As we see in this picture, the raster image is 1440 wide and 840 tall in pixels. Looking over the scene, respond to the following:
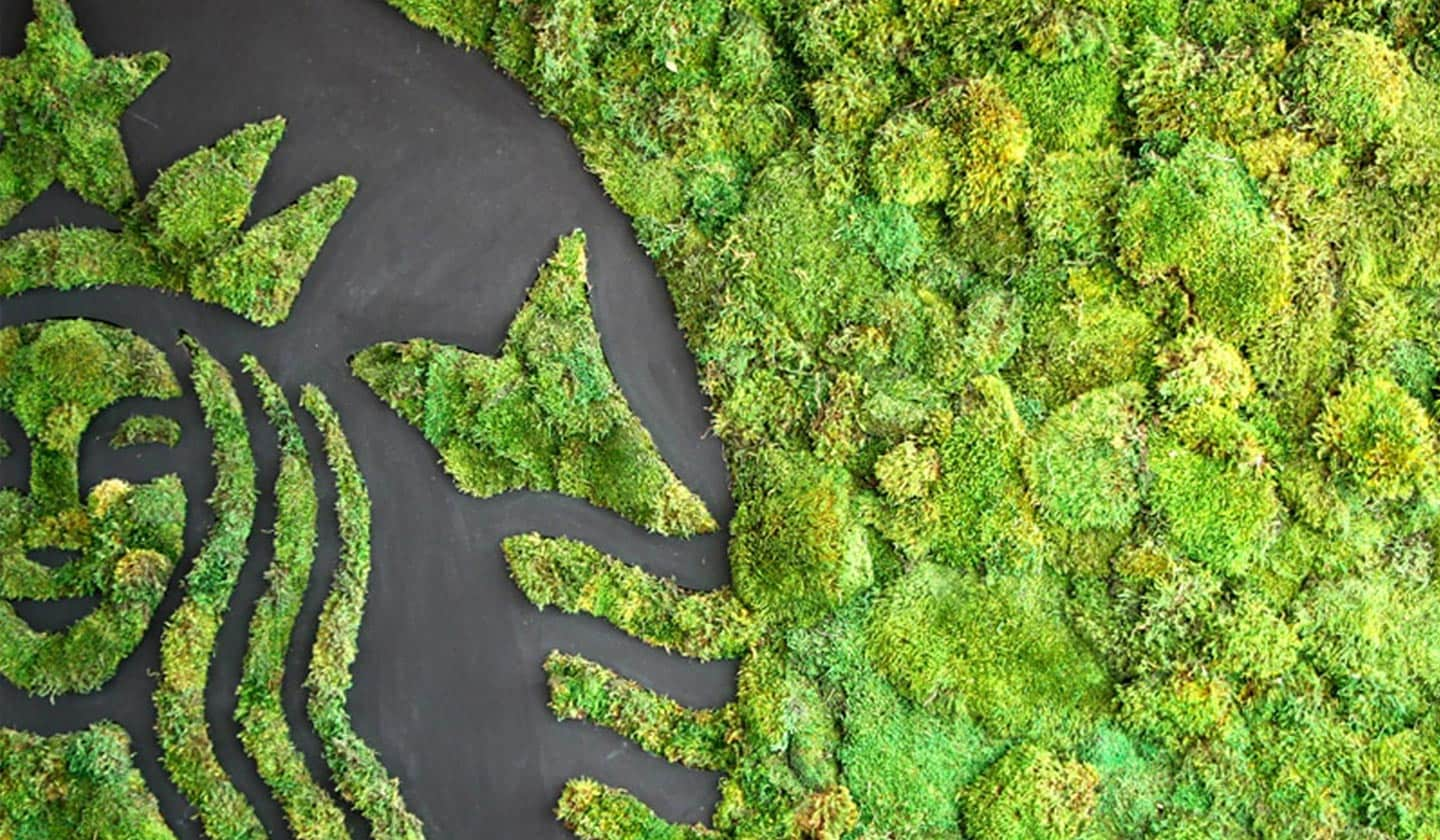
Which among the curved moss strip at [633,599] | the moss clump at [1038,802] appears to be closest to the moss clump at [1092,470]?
the moss clump at [1038,802]

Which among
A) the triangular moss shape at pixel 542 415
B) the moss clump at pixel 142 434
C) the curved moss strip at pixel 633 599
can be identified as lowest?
the curved moss strip at pixel 633 599

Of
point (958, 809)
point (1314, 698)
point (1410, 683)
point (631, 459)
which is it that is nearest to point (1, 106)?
point (631, 459)

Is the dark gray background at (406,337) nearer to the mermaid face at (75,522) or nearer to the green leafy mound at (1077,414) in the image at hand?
the mermaid face at (75,522)

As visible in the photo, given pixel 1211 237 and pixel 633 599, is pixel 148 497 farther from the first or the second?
pixel 1211 237

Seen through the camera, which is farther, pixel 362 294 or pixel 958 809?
pixel 362 294

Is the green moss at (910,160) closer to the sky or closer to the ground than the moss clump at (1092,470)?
closer to the sky

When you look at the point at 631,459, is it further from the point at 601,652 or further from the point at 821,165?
the point at 821,165
